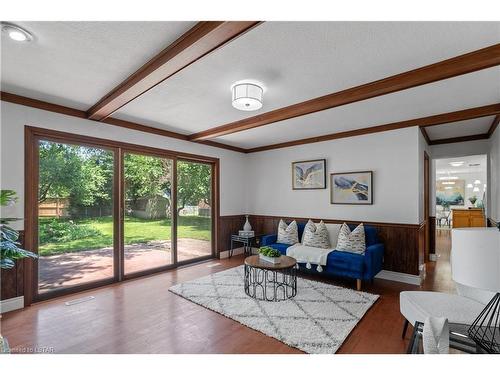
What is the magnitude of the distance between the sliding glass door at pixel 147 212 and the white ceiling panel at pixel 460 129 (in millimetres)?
4661

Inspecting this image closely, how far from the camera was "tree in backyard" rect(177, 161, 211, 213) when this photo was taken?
193 inches

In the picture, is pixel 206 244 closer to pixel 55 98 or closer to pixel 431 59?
pixel 55 98

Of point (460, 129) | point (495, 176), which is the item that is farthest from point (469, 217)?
point (460, 129)

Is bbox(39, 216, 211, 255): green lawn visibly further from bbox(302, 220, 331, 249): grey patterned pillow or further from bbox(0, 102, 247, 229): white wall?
bbox(302, 220, 331, 249): grey patterned pillow

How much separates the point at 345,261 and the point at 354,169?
1703 mm

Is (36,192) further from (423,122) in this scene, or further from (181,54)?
(423,122)

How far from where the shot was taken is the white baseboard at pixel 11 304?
Answer: 287 centimetres

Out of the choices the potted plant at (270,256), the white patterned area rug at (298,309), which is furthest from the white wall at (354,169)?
the potted plant at (270,256)

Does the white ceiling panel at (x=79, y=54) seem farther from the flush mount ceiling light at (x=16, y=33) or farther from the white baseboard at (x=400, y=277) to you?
the white baseboard at (x=400, y=277)

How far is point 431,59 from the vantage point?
85.2 inches

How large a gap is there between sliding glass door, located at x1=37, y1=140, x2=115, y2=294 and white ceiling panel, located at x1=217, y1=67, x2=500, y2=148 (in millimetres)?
2428

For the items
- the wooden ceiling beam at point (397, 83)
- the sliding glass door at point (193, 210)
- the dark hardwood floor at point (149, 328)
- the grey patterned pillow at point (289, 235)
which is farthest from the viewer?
the sliding glass door at point (193, 210)

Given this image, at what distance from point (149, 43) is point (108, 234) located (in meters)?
2.96
